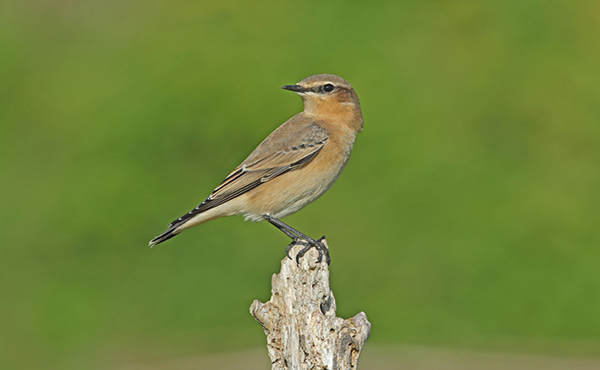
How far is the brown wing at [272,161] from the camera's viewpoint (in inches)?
294

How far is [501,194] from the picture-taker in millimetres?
11406

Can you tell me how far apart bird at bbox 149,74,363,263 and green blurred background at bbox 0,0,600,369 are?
312 cm

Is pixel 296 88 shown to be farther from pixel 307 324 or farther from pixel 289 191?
pixel 307 324

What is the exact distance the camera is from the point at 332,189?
38.8 ft

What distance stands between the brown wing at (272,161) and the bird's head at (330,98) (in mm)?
241

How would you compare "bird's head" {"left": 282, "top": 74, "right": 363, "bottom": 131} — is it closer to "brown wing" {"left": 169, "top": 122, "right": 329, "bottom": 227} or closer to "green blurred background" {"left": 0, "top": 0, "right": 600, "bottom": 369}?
"brown wing" {"left": 169, "top": 122, "right": 329, "bottom": 227}

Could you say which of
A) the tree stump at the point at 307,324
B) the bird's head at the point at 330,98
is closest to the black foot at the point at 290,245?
the tree stump at the point at 307,324

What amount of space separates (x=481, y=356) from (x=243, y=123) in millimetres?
5081

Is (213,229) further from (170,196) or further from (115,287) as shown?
(115,287)

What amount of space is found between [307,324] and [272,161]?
270cm

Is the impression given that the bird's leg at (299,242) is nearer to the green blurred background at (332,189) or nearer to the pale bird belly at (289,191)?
the pale bird belly at (289,191)

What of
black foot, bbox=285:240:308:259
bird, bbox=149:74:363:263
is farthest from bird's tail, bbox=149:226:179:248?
black foot, bbox=285:240:308:259

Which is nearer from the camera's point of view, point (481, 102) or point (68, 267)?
point (68, 267)

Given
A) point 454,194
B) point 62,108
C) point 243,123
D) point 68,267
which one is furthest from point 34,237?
point 454,194
